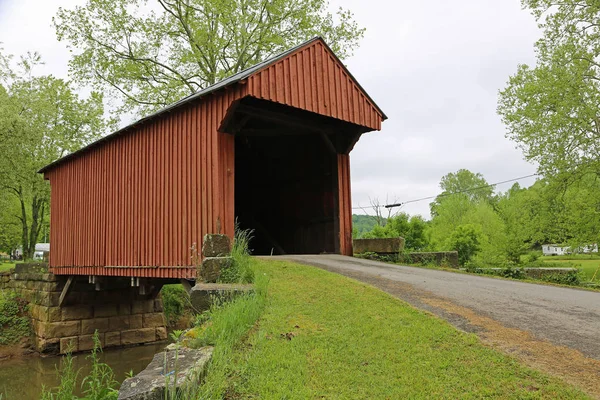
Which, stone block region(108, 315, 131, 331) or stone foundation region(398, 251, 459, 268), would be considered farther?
stone block region(108, 315, 131, 331)

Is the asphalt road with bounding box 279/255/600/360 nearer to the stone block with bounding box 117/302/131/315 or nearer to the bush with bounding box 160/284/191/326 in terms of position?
the stone block with bounding box 117/302/131/315

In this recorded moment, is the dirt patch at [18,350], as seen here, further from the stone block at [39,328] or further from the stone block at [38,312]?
the stone block at [38,312]

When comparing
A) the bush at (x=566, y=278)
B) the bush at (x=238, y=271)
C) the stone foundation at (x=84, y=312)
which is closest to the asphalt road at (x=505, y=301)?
the bush at (x=566, y=278)

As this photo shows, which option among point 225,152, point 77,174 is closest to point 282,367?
point 225,152

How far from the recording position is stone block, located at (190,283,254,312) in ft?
17.5

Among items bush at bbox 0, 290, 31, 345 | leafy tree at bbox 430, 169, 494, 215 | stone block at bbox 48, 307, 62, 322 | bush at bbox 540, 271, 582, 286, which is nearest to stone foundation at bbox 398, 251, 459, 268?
bush at bbox 540, 271, 582, 286

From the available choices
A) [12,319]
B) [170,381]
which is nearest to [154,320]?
[12,319]

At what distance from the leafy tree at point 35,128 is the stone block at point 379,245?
14.8 meters

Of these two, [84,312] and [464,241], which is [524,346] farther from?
[464,241]

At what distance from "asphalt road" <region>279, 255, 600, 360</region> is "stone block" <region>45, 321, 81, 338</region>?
10.3 metres

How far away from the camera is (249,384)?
125 inches

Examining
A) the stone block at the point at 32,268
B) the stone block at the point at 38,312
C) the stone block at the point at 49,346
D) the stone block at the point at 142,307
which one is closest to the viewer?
the stone block at the point at 49,346

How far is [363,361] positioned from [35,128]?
1984 cm

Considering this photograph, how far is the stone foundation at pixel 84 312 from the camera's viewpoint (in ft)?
46.3
